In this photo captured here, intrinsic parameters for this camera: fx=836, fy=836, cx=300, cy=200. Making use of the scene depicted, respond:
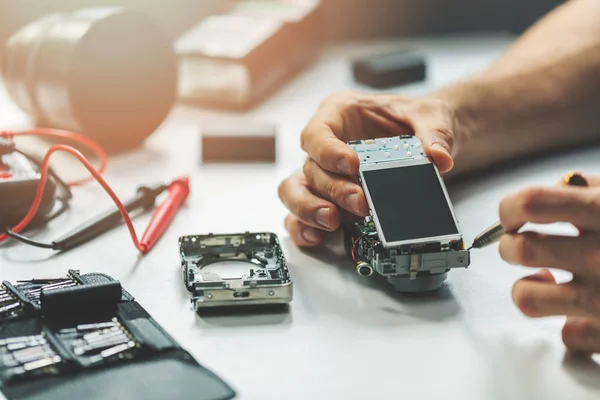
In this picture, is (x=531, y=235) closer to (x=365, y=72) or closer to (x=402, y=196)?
(x=402, y=196)

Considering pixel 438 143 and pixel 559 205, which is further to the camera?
pixel 438 143

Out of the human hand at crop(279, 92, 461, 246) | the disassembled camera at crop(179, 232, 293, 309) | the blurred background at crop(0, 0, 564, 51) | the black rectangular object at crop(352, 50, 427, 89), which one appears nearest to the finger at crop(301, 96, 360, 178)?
the human hand at crop(279, 92, 461, 246)

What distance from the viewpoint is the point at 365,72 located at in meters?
1.65

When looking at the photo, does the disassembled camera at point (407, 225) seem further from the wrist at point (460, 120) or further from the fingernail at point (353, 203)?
the wrist at point (460, 120)

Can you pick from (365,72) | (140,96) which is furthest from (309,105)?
(140,96)

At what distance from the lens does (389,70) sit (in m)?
1.64

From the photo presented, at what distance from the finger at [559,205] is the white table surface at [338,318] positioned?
0.46ft

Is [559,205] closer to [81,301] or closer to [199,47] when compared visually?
[81,301]

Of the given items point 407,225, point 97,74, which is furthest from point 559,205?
point 97,74

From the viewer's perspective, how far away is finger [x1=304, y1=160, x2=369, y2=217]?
902 mm

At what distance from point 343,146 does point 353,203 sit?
0.27 feet

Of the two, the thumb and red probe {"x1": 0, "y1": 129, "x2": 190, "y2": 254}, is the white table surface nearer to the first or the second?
red probe {"x1": 0, "y1": 129, "x2": 190, "y2": 254}

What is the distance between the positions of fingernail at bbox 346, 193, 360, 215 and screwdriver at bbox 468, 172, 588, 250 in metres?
0.13

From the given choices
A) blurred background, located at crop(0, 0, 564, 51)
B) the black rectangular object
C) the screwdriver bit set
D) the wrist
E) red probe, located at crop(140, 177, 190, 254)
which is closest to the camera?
the screwdriver bit set
